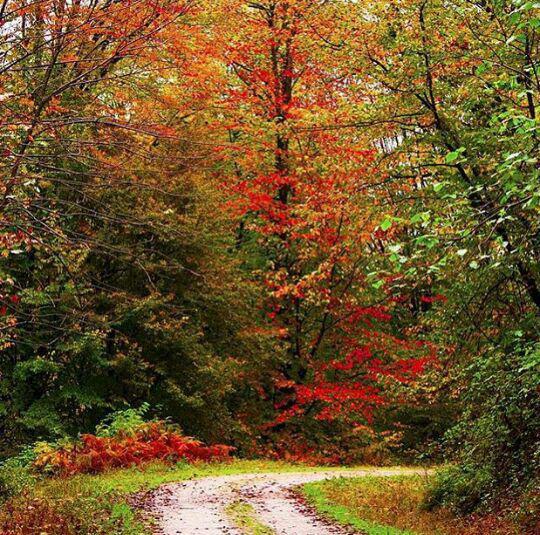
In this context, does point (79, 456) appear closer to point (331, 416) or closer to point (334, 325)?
point (331, 416)

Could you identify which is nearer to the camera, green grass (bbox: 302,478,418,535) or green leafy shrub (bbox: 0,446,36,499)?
green grass (bbox: 302,478,418,535)

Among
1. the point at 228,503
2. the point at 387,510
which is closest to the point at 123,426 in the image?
the point at 228,503

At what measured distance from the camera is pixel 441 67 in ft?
38.3

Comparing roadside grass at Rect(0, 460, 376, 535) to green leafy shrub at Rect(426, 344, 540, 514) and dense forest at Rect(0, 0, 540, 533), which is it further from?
green leafy shrub at Rect(426, 344, 540, 514)

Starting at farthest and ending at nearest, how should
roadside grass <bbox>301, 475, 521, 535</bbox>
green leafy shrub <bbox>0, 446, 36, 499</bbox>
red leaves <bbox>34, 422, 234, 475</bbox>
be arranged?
red leaves <bbox>34, 422, 234, 475</bbox> → green leafy shrub <bbox>0, 446, 36, 499</bbox> → roadside grass <bbox>301, 475, 521, 535</bbox>

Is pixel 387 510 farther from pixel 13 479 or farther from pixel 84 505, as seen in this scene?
pixel 13 479

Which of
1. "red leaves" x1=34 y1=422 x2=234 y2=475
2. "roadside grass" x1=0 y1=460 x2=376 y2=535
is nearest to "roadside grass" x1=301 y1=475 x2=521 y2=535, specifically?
"roadside grass" x1=0 y1=460 x2=376 y2=535

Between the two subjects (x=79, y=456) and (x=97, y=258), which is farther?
(x=97, y=258)

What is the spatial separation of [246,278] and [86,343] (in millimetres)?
6309

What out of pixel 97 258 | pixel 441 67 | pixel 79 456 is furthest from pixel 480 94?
pixel 97 258

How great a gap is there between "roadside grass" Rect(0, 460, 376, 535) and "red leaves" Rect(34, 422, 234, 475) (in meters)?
0.42

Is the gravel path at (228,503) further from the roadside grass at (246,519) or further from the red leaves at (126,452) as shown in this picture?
the red leaves at (126,452)

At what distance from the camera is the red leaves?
46.1 feet

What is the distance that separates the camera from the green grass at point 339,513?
9.72 m
